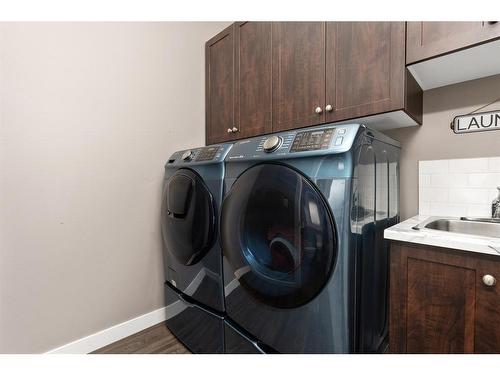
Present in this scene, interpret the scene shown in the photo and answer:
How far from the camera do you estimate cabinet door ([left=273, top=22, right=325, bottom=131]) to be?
128cm

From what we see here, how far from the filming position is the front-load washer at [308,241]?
2.82ft

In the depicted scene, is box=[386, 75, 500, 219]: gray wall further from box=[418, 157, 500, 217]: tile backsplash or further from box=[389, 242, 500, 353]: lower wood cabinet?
box=[389, 242, 500, 353]: lower wood cabinet

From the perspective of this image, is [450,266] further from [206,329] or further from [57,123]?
[57,123]

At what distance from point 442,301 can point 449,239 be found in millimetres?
217

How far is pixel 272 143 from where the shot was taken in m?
1.02

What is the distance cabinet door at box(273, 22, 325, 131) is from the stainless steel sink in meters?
0.72

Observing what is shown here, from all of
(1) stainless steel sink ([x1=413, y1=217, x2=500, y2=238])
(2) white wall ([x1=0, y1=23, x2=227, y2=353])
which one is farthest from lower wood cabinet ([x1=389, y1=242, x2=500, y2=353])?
(2) white wall ([x1=0, y1=23, x2=227, y2=353])

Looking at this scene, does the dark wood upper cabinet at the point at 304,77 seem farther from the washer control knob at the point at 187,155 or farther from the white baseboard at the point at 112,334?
the white baseboard at the point at 112,334

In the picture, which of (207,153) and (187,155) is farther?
(187,155)

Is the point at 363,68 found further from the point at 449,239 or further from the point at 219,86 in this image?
the point at 219,86

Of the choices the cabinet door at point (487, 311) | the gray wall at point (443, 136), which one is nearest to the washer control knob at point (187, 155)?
the gray wall at point (443, 136)

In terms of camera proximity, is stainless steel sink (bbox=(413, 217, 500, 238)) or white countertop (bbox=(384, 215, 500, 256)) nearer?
white countertop (bbox=(384, 215, 500, 256))

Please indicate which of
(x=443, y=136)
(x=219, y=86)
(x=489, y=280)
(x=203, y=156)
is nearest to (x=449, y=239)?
(x=489, y=280)

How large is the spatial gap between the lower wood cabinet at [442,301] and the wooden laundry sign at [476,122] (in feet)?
2.53
